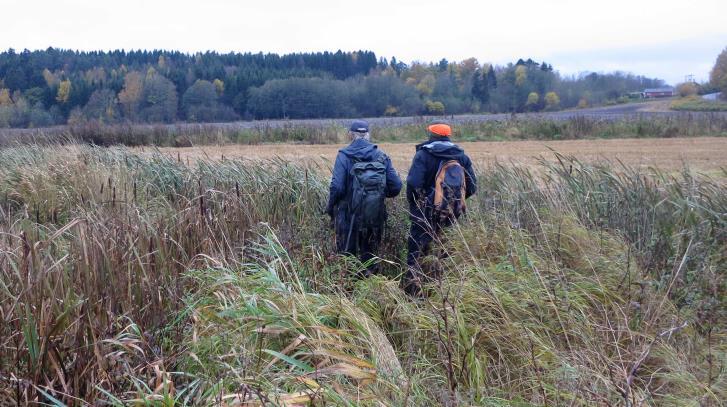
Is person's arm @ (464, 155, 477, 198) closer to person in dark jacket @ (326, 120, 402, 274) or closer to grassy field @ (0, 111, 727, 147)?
person in dark jacket @ (326, 120, 402, 274)

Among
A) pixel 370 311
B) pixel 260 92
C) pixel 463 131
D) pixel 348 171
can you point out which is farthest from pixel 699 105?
pixel 370 311

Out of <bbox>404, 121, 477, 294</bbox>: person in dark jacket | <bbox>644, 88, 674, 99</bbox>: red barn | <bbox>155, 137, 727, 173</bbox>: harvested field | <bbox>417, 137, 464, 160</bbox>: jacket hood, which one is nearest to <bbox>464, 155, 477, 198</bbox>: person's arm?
<bbox>404, 121, 477, 294</bbox>: person in dark jacket

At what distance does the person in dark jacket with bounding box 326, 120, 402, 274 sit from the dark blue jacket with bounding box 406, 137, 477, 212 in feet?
0.71

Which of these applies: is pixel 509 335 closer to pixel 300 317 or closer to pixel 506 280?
pixel 506 280

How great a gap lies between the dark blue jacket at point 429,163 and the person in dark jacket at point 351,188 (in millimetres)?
216

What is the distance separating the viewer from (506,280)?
457 centimetres

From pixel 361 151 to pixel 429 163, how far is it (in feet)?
1.94

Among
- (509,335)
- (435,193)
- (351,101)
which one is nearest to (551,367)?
(509,335)

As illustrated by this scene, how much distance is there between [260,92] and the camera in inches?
2355

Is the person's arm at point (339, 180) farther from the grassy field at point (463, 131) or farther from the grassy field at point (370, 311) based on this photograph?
the grassy field at point (463, 131)

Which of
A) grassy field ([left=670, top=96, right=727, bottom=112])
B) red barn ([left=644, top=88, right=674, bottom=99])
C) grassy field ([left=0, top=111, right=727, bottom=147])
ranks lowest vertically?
grassy field ([left=0, top=111, right=727, bottom=147])

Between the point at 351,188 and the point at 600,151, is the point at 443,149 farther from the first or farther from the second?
the point at 600,151

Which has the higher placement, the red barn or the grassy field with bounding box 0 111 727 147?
the red barn

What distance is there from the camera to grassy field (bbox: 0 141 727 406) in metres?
2.83
